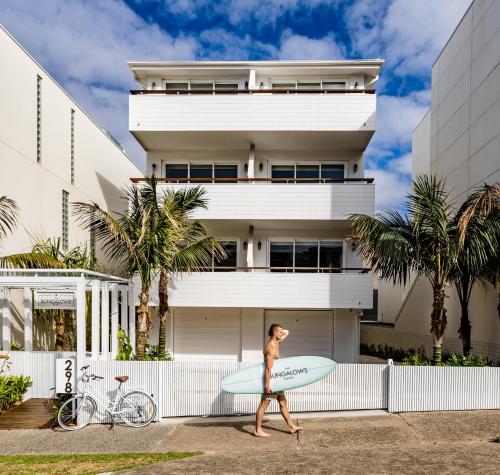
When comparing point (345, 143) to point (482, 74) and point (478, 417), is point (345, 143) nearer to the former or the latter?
point (482, 74)

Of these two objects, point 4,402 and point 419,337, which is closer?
point 4,402

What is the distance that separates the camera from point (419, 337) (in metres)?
16.8

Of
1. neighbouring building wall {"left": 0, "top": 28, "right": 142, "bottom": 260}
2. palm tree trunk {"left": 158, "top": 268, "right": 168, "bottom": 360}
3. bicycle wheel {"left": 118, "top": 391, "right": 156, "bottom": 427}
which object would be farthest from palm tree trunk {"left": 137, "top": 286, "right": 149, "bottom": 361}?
neighbouring building wall {"left": 0, "top": 28, "right": 142, "bottom": 260}

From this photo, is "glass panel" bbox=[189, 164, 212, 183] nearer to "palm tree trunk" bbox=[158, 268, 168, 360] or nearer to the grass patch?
"palm tree trunk" bbox=[158, 268, 168, 360]

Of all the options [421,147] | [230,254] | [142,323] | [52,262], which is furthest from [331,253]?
[421,147]

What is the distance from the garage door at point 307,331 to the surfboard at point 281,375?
7273mm

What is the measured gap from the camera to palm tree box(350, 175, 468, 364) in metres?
10.4

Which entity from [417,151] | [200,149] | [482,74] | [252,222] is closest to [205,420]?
[252,222]

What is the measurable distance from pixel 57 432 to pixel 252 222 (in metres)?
9.02

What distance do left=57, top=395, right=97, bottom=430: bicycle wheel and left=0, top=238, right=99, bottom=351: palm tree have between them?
4133 mm

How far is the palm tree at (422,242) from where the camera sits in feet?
34.2

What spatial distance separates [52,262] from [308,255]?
349 inches

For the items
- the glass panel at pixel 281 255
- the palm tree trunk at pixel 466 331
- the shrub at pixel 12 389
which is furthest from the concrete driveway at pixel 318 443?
the glass panel at pixel 281 255

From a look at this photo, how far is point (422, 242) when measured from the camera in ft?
35.5
